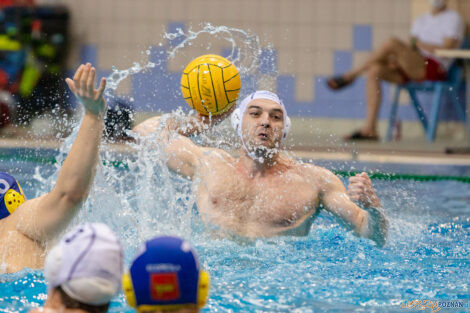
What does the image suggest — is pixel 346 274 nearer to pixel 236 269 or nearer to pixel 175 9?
pixel 236 269

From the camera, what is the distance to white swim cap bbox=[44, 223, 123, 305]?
5.30 ft

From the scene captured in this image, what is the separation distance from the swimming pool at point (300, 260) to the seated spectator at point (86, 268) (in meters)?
0.88

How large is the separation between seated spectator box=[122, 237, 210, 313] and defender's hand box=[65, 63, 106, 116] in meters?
0.78

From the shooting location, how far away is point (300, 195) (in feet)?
11.4

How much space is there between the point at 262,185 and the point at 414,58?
5141 mm

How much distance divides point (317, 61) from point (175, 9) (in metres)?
2.09

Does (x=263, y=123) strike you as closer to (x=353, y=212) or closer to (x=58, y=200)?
(x=353, y=212)

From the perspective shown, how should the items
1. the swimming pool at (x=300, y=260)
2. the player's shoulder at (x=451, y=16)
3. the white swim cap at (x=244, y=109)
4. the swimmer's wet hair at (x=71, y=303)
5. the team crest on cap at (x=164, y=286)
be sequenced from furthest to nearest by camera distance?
the player's shoulder at (x=451, y=16) → the white swim cap at (x=244, y=109) → the swimming pool at (x=300, y=260) → the swimmer's wet hair at (x=71, y=303) → the team crest on cap at (x=164, y=286)

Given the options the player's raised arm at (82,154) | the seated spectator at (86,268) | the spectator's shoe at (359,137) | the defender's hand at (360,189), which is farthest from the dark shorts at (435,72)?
the seated spectator at (86,268)

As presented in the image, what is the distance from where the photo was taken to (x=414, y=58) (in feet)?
26.6

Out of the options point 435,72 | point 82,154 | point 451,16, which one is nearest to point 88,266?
point 82,154

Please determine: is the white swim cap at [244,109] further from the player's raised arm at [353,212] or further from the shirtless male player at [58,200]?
the shirtless male player at [58,200]

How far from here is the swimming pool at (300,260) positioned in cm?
263

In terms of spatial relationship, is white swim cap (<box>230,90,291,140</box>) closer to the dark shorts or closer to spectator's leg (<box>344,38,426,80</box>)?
spectator's leg (<box>344,38,426,80</box>)
